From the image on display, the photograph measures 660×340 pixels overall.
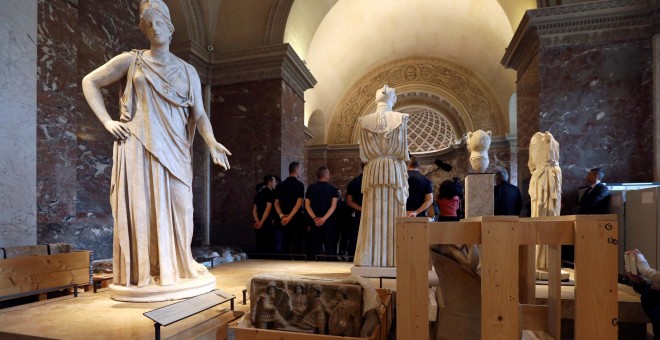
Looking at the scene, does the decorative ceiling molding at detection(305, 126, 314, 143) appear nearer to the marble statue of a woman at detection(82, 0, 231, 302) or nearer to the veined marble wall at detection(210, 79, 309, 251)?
the veined marble wall at detection(210, 79, 309, 251)

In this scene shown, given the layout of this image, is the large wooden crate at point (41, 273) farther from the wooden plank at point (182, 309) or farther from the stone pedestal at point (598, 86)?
the stone pedestal at point (598, 86)

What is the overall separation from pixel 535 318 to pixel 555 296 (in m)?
0.24

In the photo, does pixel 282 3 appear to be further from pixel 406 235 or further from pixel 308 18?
pixel 406 235

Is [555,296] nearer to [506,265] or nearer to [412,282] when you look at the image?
[506,265]

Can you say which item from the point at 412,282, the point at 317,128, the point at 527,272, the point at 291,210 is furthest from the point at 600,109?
the point at 317,128

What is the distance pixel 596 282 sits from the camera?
1542 millimetres

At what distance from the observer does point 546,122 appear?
6059mm

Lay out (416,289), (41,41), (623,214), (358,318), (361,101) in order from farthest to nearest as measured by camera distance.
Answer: (361,101), (623,214), (41,41), (358,318), (416,289)

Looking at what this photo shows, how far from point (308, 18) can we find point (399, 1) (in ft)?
13.4

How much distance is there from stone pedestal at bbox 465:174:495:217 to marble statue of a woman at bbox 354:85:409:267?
29.3 inches

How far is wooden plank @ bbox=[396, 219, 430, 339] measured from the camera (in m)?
1.66

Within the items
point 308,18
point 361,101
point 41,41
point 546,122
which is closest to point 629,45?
point 546,122

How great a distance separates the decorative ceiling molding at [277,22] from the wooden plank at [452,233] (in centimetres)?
681

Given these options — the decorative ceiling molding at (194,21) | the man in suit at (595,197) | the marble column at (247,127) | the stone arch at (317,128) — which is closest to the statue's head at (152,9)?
the marble column at (247,127)
